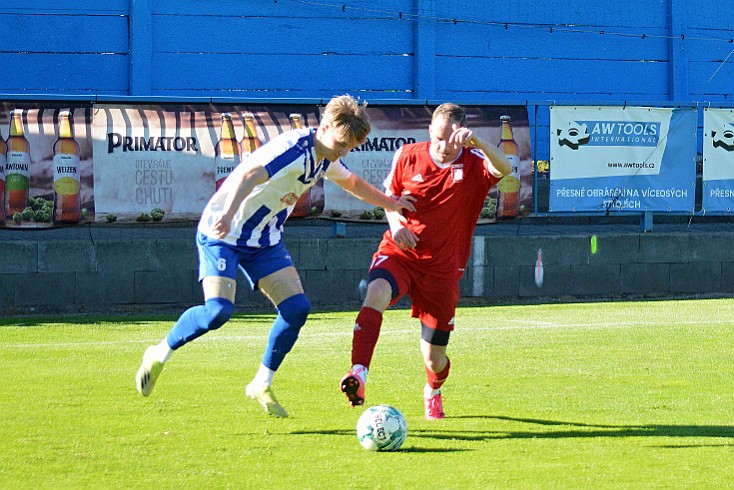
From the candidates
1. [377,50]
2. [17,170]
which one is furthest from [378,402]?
[377,50]

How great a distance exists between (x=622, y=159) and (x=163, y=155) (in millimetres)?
6728

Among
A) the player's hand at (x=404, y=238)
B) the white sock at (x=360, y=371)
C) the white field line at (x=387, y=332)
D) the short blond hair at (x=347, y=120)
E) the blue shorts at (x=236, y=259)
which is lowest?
the white field line at (x=387, y=332)

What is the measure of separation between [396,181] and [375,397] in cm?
161

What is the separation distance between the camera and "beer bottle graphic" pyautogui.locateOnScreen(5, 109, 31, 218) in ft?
53.0

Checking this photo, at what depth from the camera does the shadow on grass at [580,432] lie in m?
7.21

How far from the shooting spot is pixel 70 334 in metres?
13.2

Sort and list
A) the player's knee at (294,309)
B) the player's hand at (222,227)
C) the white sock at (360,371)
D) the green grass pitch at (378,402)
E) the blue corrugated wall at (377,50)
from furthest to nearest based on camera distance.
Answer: the blue corrugated wall at (377,50) < the player's knee at (294,309) < the white sock at (360,371) < the player's hand at (222,227) < the green grass pitch at (378,402)

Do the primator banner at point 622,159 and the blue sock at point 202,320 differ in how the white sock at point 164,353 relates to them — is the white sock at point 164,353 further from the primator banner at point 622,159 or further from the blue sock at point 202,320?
the primator banner at point 622,159

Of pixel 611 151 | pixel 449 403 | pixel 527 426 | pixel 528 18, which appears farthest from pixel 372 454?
pixel 528 18

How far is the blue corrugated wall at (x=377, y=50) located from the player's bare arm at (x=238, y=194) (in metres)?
11.8

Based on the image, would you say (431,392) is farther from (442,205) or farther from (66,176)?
(66,176)

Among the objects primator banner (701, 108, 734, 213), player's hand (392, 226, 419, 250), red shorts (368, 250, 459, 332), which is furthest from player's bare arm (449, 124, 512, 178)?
primator banner (701, 108, 734, 213)

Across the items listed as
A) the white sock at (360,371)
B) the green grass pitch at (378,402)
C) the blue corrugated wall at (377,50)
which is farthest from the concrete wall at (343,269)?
the white sock at (360,371)

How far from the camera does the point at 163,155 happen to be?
16.7 metres
